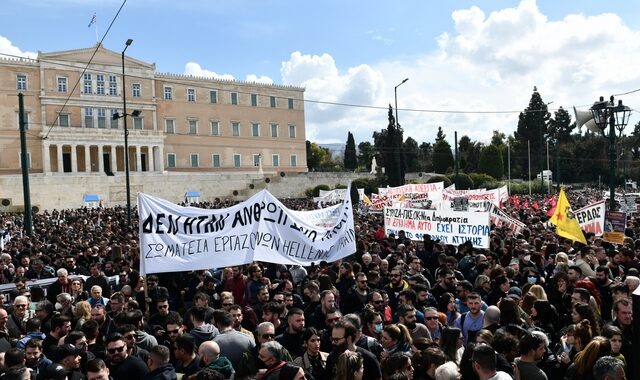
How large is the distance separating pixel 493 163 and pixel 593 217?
5679 cm

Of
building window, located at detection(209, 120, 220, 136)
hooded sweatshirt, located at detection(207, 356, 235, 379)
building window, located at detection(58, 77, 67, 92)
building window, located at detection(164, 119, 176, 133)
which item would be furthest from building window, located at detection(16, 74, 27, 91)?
hooded sweatshirt, located at detection(207, 356, 235, 379)

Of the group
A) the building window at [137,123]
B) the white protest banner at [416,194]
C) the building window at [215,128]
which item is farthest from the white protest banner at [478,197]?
the building window at [215,128]

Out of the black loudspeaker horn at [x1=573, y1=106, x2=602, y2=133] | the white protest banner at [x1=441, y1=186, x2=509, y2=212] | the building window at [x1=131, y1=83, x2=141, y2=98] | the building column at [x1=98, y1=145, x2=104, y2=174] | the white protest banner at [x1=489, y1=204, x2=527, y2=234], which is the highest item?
the building window at [x1=131, y1=83, x2=141, y2=98]

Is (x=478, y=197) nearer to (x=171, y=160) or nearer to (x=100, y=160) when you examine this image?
(x=100, y=160)

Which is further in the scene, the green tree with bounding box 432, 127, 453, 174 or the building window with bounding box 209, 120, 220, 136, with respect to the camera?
the building window with bounding box 209, 120, 220, 136

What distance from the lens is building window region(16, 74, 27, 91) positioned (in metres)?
60.0

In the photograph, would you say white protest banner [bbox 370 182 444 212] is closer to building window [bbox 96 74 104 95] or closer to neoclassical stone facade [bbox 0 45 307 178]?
neoclassical stone facade [bbox 0 45 307 178]

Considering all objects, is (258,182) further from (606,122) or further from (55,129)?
(606,122)

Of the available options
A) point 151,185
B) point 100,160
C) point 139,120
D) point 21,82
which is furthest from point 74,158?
point 151,185

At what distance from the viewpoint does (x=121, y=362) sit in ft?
16.9

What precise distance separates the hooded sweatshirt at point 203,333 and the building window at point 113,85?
63.7m

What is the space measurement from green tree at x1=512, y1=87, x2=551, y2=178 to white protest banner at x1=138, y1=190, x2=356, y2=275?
69.5 metres

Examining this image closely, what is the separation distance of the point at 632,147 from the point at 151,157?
214 feet

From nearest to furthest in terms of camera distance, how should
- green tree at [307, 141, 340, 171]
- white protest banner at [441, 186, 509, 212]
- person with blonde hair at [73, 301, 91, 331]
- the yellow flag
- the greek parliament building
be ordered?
person with blonde hair at [73, 301, 91, 331]
the yellow flag
white protest banner at [441, 186, 509, 212]
the greek parliament building
green tree at [307, 141, 340, 171]
